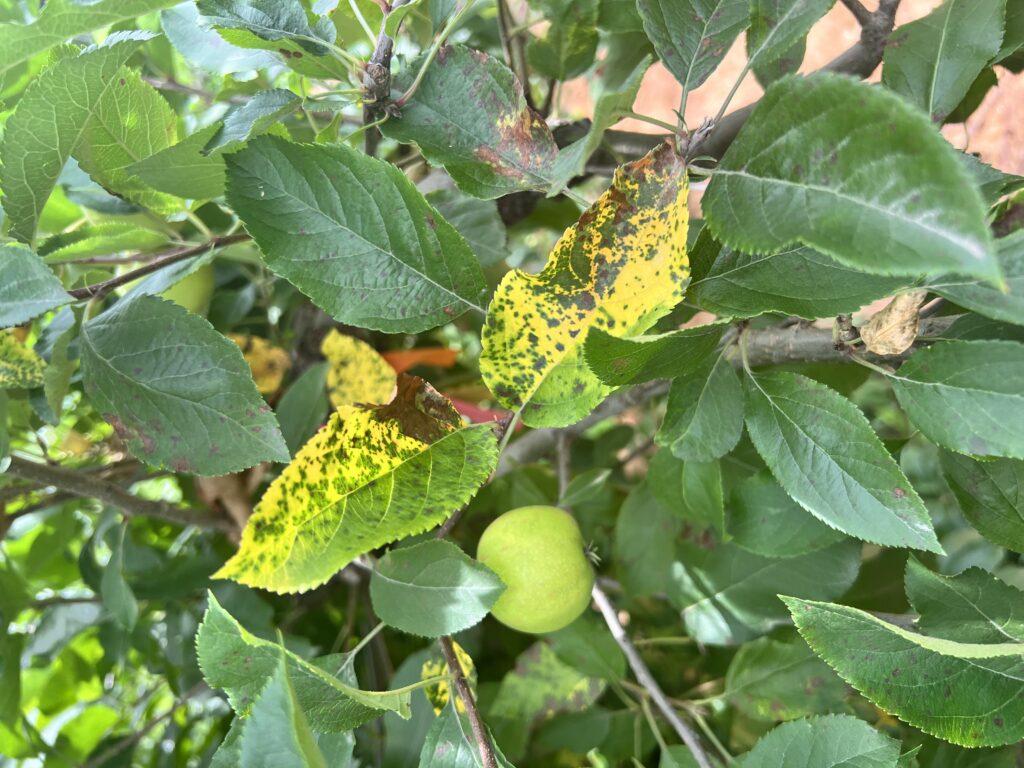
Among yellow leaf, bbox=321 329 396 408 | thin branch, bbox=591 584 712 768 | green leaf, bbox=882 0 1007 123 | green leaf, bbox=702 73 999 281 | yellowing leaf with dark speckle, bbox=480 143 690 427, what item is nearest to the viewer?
green leaf, bbox=702 73 999 281

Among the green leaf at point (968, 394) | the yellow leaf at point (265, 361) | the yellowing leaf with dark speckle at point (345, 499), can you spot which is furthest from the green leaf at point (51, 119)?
the green leaf at point (968, 394)

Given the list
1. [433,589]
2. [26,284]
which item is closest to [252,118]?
[26,284]

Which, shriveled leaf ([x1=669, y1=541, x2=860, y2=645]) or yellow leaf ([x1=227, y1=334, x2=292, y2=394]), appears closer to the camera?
shriveled leaf ([x1=669, y1=541, x2=860, y2=645])

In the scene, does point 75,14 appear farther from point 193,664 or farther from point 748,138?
point 193,664

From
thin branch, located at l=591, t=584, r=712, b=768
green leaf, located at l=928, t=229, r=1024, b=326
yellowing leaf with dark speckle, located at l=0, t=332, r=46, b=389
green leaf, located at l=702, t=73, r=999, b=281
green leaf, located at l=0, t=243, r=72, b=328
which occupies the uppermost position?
green leaf, located at l=702, t=73, r=999, b=281

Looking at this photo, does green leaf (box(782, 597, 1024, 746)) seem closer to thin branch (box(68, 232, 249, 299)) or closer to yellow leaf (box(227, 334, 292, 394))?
thin branch (box(68, 232, 249, 299))

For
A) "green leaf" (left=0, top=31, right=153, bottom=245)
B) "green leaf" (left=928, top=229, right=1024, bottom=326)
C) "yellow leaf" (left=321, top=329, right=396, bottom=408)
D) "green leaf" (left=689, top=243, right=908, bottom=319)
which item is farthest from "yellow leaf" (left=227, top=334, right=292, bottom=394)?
"green leaf" (left=928, top=229, right=1024, bottom=326)

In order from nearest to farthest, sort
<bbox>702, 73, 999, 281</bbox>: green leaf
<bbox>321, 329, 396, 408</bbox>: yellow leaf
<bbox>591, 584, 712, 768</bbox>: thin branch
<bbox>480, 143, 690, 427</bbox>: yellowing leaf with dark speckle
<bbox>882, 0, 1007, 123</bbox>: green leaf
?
<bbox>702, 73, 999, 281</bbox>: green leaf, <bbox>480, 143, 690, 427</bbox>: yellowing leaf with dark speckle, <bbox>882, 0, 1007, 123</bbox>: green leaf, <bbox>591, 584, 712, 768</bbox>: thin branch, <bbox>321, 329, 396, 408</bbox>: yellow leaf

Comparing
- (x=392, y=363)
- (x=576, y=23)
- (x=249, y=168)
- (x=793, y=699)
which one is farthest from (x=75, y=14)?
(x=793, y=699)
